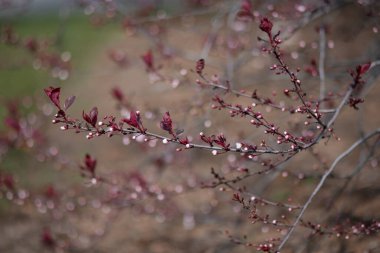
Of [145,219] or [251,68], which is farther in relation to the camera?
[251,68]

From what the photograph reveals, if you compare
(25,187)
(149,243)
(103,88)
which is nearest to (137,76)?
(103,88)

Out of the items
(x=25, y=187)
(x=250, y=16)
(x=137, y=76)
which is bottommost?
(x=25, y=187)

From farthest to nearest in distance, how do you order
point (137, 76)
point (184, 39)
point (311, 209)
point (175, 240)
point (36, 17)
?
point (36, 17)
point (184, 39)
point (137, 76)
point (175, 240)
point (311, 209)

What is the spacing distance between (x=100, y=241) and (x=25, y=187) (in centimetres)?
137

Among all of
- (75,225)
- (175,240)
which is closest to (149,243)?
(175,240)

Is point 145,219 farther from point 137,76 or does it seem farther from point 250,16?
point 137,76

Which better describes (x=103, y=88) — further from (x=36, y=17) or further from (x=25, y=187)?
(x=36, y=17)

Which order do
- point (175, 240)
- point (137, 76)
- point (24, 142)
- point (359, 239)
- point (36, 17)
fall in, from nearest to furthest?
1. point (359, 239)
2. point (175, 240)
3. point (24, 142)
4. point (137, 76)
5. point (36, 17)

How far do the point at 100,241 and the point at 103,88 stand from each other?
3580mm

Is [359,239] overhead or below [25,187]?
overhead

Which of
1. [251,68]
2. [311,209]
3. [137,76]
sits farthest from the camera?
[137,76]

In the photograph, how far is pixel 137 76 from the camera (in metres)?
6.87

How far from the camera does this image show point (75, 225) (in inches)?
161

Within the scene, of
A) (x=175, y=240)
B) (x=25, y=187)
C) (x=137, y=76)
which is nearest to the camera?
(x=175, y=240)
